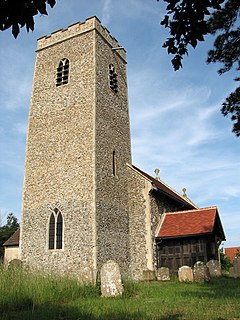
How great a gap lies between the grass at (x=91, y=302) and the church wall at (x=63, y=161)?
187 inches

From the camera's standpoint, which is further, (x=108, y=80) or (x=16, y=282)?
(x=108, y=80)

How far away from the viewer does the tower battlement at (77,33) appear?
20094mm

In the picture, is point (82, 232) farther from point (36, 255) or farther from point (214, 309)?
point (214, 309)

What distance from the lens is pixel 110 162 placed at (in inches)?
724

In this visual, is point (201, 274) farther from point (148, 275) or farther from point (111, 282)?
point (111, 282)

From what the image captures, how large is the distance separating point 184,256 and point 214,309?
1035 cm

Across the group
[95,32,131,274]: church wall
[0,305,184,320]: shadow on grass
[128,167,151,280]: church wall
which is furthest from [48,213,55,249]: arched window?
[0,305,184,320]: shadow on grass

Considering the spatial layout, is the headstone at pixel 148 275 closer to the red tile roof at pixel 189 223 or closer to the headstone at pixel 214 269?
the red tile roof at pixel 189 223

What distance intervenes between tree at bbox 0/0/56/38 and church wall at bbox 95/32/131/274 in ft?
42.3

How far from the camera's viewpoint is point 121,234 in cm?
1767

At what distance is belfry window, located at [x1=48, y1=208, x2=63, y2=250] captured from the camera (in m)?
16.5

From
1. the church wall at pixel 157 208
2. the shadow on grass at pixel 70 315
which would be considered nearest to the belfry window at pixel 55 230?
the church wall at pixel 157 208

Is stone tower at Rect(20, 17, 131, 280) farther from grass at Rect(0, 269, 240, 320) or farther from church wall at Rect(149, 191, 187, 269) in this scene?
grass at Rect(0, 269, 240, 320)

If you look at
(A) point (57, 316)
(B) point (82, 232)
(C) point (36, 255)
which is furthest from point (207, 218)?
(A) point (57, 316)
